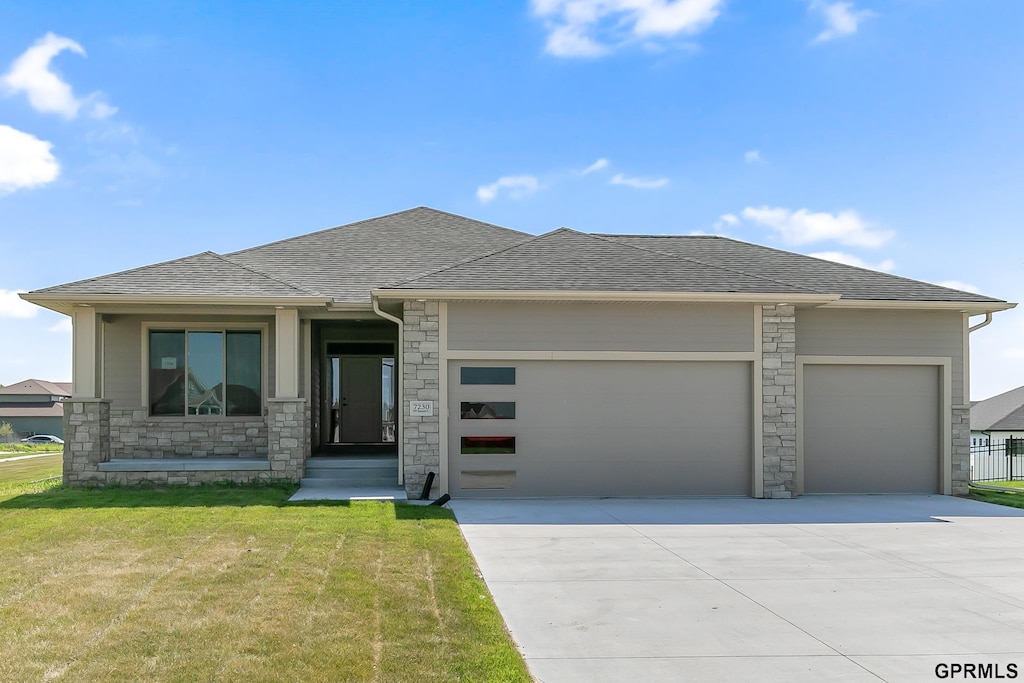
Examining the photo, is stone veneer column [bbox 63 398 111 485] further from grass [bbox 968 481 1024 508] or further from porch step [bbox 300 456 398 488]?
grass [bbox 968 481 1024 508]

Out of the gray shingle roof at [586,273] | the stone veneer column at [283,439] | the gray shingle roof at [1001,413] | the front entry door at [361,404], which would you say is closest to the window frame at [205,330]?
the stone veneer column at [283,439]

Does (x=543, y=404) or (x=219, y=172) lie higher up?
(x=219, y=172)

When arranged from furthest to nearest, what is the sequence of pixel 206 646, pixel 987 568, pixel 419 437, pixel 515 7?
pixel 515 7
pixel 419 437
pixel 987 568
pixel 206 646

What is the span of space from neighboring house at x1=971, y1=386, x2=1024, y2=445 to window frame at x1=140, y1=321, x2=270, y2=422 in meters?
32.5

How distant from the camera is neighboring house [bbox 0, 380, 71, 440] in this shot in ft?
155

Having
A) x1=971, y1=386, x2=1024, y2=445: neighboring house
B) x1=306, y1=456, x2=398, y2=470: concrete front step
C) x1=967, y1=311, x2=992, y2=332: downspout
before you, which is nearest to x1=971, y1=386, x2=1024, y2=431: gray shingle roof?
x1=971, y1=386, x2=1024, y2=445: neighboring house

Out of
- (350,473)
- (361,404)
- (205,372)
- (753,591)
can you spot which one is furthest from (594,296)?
(361,404)

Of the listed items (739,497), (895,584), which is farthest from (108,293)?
(895,584)

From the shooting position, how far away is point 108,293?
1165 cm

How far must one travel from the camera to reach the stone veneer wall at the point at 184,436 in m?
13.4

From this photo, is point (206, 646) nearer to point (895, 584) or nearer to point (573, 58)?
point (895, 584)

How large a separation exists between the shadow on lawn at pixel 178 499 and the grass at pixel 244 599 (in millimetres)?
554

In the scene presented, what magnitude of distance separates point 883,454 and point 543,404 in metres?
5.70

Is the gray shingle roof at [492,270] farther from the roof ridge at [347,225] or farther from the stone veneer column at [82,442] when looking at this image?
the stone veneer column at [82,442]
